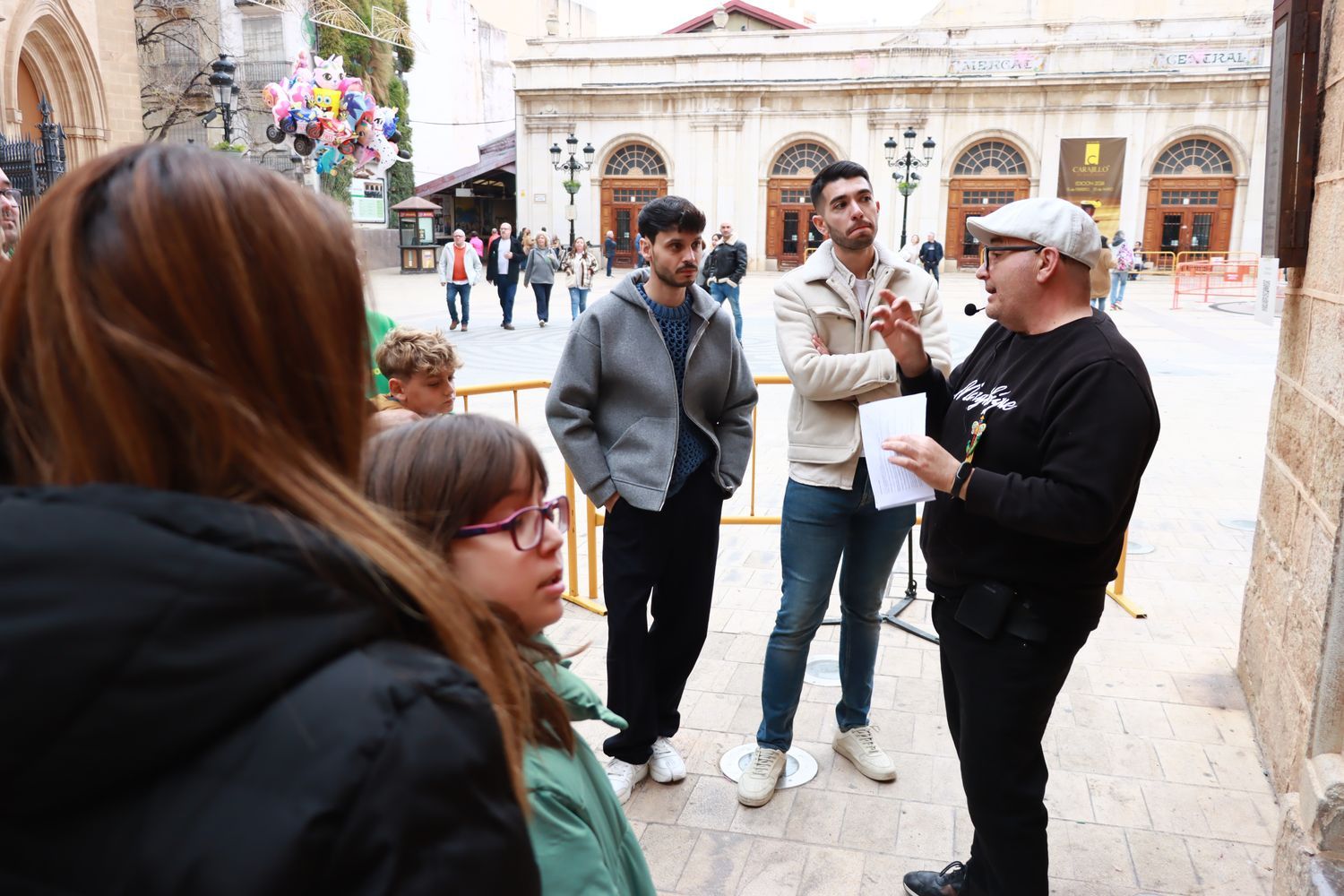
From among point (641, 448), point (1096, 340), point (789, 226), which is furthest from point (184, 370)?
point (789, 226)

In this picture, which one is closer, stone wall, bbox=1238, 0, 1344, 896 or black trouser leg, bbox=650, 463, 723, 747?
stone wall, bbox=1238, 0, 1344, 896

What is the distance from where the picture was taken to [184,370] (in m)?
0.83

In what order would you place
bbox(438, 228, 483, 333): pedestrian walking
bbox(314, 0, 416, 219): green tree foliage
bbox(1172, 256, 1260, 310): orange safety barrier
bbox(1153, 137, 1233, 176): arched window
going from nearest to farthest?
bbox(438, 228, 483, 333): pedestrian walking → bbox(1172, 256, 1260, 310): orange safety barrier → bbox(314, 0, 416, 219): green tree foliage → bbox(1153, 137, 1233, 176): arched window

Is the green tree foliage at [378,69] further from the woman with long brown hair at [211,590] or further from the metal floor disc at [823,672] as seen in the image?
the woman with long brown hair at [211,590]

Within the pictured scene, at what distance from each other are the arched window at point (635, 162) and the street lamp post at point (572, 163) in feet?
3.11

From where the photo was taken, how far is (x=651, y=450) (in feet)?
11.5

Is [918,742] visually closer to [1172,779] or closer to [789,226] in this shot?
[1172,779]

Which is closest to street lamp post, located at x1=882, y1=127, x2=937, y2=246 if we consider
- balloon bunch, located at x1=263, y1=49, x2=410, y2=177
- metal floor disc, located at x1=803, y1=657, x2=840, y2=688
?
balloon bunch, located at x1=263, y1=49, x2=410, y2=177

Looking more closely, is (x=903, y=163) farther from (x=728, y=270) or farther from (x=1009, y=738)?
(x=1009, y=738)

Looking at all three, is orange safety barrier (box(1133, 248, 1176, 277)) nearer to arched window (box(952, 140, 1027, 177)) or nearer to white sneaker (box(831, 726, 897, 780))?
arched window (box(952, 140, 1027, 177))

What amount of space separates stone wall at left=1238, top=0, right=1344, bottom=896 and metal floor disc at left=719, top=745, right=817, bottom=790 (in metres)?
1.52

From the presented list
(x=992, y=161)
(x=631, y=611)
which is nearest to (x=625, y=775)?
(x=631, y=611)

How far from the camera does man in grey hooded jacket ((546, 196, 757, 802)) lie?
138 inches

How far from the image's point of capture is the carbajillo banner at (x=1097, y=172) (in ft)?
122
